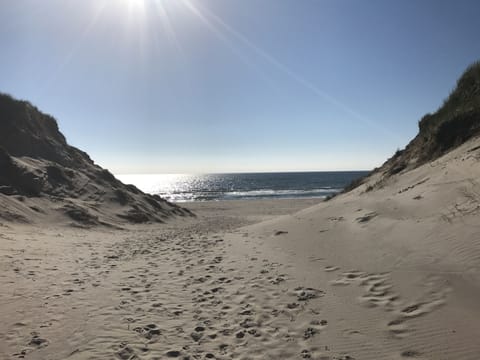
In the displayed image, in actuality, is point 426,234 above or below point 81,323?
above

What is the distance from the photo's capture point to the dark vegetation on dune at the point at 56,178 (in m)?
19.1

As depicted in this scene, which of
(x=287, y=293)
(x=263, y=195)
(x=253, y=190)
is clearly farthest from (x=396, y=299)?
(x=253, y=190)

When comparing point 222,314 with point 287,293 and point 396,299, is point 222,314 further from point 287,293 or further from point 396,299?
point 396,299

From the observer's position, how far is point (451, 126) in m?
13.9

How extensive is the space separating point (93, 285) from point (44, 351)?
10.1ft

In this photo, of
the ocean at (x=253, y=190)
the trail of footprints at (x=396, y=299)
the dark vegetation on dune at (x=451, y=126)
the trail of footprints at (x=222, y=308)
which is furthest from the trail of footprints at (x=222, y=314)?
the ocean at (x=253, y=190)

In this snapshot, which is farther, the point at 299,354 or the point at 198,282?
the point at 198,282

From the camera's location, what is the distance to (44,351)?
472 centimetres

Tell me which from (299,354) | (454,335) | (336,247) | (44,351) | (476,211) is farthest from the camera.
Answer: (336,247)

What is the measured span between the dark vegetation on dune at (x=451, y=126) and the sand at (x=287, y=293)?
7.87 feet

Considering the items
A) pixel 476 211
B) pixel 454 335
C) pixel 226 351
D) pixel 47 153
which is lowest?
pixel 226 351

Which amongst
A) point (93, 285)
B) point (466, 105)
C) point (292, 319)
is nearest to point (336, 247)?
point (292, 319)

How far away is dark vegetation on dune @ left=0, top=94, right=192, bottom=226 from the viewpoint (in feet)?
62.8

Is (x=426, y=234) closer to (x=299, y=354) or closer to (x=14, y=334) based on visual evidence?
(x=299, y=354)
